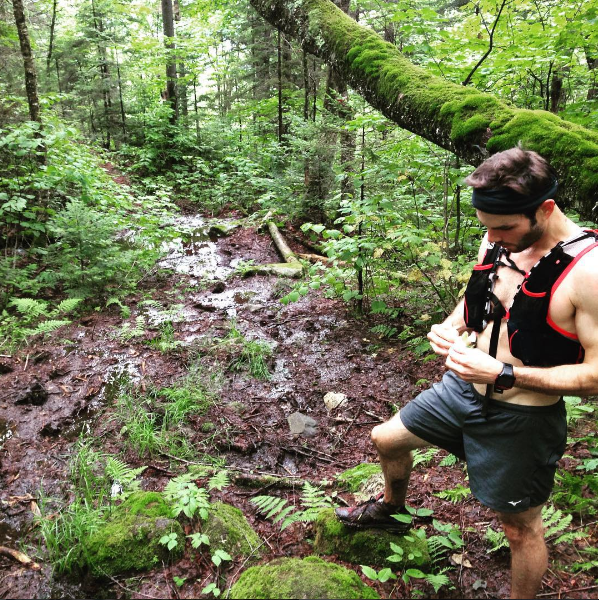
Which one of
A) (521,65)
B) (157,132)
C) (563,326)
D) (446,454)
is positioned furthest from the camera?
(157,132)

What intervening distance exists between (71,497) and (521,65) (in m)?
7.25

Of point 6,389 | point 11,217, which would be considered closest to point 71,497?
point 6,389

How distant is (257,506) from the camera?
11.6 ft

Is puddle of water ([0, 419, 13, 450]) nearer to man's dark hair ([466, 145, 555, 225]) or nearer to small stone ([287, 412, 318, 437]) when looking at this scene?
small stone ([287, 412, 318, 437])

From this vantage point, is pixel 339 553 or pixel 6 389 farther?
pixel 6 389

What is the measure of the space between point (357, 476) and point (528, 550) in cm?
163

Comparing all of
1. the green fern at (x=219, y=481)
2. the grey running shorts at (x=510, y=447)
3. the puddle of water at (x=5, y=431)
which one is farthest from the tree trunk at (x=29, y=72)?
the grey running shorts at (x=510, y=447)

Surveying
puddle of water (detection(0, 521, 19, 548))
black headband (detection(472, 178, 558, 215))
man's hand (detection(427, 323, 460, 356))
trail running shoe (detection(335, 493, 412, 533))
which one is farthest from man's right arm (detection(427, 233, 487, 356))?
puddle of water (detection(0, 521, 19, 548))

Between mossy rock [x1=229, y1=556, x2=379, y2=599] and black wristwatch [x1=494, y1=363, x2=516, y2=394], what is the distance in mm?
1369

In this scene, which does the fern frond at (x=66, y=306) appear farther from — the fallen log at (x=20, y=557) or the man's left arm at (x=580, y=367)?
the man's left arm at (x=580, y=367)

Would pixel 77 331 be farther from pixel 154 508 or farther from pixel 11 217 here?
pixel 154 508

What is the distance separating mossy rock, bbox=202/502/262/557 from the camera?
9.37 ft

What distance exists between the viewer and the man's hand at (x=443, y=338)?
2424 mm

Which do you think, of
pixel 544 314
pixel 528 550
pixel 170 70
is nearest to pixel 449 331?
pixel 544 314
